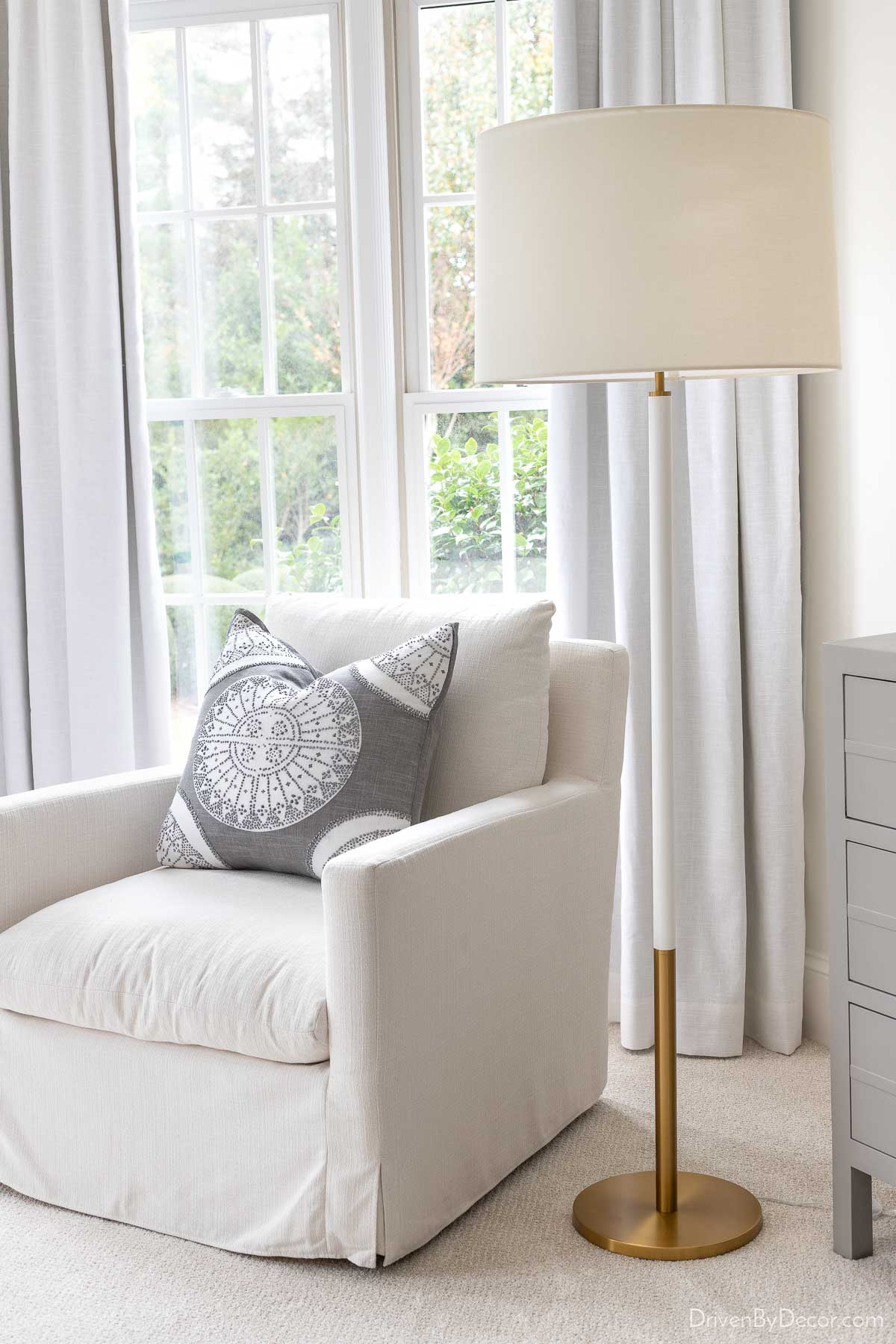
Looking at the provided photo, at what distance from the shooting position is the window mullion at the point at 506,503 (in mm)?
2857

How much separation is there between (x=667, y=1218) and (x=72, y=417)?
2.00 meters

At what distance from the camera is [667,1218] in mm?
1905

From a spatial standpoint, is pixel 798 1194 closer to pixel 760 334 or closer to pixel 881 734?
pixel 881 734

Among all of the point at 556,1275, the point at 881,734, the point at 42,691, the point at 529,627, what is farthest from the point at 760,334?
the point at 42,691

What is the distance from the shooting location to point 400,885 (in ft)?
5.68

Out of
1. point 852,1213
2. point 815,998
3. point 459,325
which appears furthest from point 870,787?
point 459,325

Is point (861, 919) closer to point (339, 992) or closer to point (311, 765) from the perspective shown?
point (339, 992)

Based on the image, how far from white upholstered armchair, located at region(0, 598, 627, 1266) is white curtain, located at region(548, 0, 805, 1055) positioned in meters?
0.36

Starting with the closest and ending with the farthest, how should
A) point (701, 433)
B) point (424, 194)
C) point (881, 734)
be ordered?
point (881, 734)
point (701, 433)
point (424, 194)

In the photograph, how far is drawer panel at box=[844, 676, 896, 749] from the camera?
168cm

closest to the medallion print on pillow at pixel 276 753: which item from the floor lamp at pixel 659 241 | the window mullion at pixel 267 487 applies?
the floor lamp at pixel 659 241

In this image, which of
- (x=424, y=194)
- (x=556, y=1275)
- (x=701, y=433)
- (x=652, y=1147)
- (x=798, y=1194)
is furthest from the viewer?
(x=424, y=194)

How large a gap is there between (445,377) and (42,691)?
1137mm

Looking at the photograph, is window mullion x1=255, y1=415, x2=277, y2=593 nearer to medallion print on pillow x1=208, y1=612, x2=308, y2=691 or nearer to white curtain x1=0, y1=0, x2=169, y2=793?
white curtain x1=0, y1=0, x2=169, y2=793
